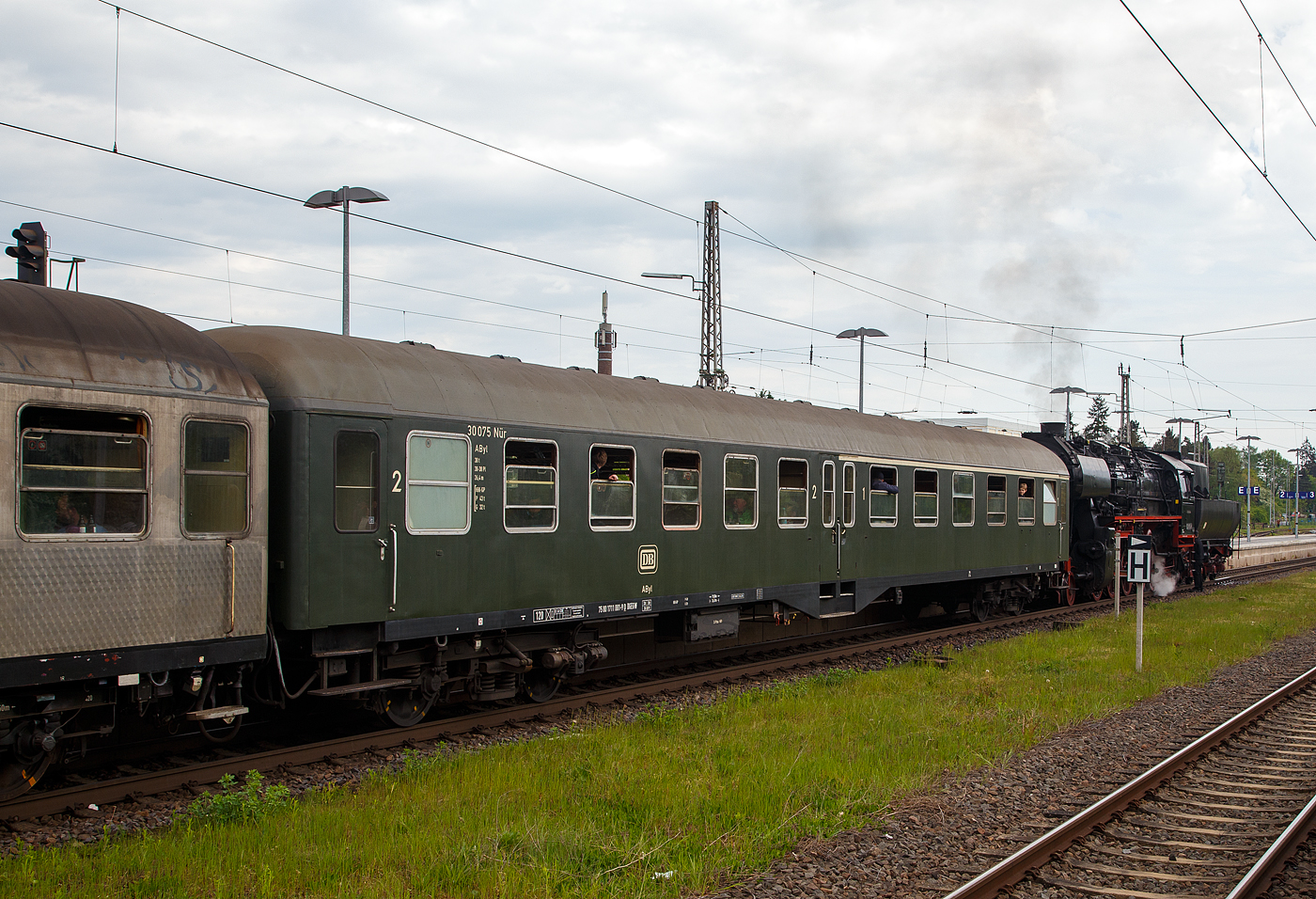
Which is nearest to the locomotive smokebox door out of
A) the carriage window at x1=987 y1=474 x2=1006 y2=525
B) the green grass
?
Answer: the green grass

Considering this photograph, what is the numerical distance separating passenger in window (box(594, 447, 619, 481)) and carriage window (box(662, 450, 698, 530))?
98 centimetres

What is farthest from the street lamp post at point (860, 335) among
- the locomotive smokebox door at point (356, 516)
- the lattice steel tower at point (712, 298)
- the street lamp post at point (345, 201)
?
the locomotive smokebox door at point (356, 516)

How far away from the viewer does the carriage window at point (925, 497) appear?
18359 mm

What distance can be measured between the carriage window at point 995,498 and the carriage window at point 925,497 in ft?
7.66

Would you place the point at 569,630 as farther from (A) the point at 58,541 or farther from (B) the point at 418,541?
(A) the point at 58,541

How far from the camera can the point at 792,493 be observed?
15.5 metres

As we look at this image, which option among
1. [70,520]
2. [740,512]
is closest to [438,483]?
[70,520]

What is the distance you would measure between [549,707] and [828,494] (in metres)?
6.40

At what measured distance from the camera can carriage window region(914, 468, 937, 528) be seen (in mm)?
18359

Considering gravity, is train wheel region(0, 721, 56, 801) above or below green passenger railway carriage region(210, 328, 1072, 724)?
below

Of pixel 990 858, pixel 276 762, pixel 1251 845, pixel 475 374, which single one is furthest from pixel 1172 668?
pixel 276 762

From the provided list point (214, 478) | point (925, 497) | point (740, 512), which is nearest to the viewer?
point (214, 478)

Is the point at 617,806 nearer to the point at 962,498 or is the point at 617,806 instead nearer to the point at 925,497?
the point at 925,497

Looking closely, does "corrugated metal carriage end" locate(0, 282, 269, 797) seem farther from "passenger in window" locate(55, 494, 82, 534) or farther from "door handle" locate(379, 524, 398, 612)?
"door handle" locate(379, 524, 398, 612)
